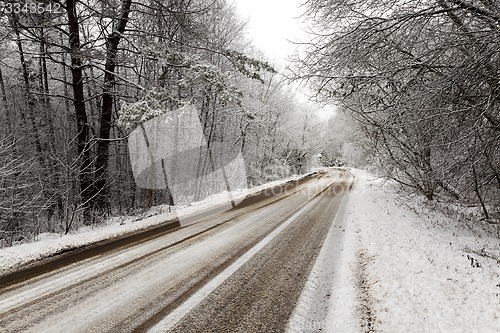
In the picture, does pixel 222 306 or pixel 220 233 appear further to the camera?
pixel 220 233

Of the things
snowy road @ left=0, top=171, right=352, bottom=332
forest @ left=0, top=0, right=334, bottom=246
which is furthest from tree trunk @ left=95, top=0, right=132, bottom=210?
snowy road @ left=0, top=171, right=352, bottom=332

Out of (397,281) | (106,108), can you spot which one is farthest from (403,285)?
(106,108)

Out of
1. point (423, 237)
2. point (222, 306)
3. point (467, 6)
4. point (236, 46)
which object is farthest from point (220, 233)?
point (236, 46)

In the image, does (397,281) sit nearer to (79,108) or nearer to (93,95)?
(79,108)

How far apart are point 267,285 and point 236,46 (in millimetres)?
18093

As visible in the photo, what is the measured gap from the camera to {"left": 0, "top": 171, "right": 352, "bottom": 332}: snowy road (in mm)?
2736

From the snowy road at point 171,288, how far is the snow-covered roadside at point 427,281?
939mm

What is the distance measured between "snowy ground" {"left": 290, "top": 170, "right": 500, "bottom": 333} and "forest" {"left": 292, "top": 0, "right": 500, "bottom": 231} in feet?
5.18

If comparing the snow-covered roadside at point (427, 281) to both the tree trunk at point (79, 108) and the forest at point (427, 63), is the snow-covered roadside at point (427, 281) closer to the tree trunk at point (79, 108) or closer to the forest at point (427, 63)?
the forest at point (427, 63)

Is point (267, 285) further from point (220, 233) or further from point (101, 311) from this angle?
point (220, 233)

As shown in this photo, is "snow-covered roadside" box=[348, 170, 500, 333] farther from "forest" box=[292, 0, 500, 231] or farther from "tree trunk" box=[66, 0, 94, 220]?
"tree trunk" box=[66, 0, 94, 220]

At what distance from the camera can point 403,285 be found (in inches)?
136

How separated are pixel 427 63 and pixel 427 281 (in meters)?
3.43

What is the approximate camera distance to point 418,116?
512cm
